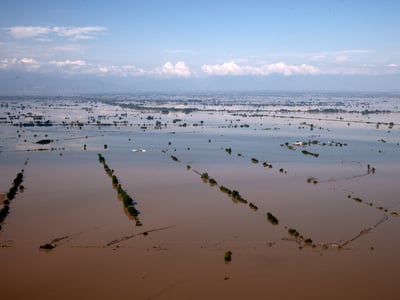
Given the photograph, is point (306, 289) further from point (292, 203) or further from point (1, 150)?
point (1, 150)

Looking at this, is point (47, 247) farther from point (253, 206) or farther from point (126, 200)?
point (253, 206)

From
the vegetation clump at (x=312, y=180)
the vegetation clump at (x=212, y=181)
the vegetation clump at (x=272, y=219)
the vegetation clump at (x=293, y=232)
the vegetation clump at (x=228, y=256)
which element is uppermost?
Result: the vegetation clump at (x=212, y=181)

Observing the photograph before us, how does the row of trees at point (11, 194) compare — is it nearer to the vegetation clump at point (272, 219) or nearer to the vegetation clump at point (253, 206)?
the vegetation clump at point (253, 206)

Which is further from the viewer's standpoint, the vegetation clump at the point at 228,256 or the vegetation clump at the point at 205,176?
the vegetation clump at the point at 205,176

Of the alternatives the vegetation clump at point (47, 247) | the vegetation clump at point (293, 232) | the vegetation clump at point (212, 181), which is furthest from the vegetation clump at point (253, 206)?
the vegetation clump at point (47, 247)

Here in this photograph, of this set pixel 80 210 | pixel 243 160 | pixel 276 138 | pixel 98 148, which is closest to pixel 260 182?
pixel 243 160

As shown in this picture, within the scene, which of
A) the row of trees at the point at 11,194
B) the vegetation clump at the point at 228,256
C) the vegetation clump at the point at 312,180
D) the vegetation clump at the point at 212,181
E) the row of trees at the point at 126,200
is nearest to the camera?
the vegetation clump at the point at 228,256

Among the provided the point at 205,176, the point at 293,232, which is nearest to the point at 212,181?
the point at 205,176

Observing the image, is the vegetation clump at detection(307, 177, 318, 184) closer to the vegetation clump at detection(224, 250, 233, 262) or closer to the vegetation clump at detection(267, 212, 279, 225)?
the vegetation clump at detection(267, 212, 279, 225)
